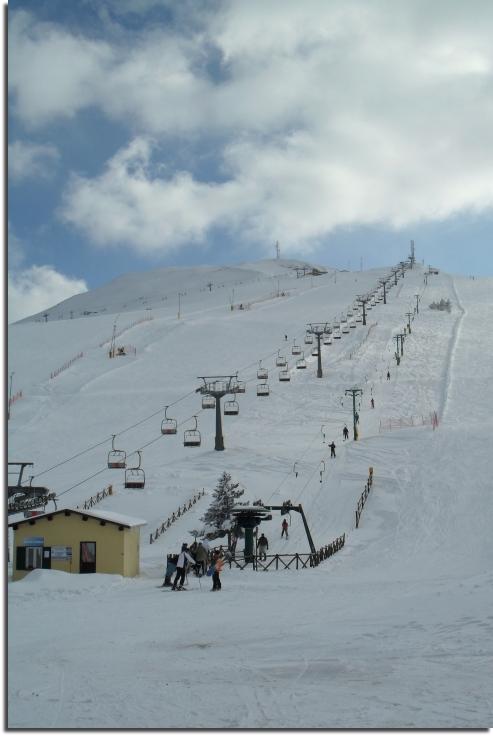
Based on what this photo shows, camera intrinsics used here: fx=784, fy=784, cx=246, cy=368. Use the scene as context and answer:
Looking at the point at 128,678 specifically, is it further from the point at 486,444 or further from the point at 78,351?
the point at 78,351

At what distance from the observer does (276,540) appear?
22.1m

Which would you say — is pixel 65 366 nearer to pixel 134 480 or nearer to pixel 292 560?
pixel 134 480

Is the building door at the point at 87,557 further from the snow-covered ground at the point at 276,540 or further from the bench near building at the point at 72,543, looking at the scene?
the snow-covered ground at the point at 276,540

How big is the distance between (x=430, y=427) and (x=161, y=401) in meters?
17.1

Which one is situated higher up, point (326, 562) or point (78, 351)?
point (78, 351)

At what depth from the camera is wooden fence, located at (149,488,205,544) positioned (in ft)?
74.9

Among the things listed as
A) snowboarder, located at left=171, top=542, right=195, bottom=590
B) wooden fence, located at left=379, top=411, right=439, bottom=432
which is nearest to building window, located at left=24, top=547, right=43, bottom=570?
snowboarder, located at left=171, top=542, right=195, bottom=590

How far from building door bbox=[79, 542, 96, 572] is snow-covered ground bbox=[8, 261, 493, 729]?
1.10 meters

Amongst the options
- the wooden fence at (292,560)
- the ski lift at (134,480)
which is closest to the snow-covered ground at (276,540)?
the wooden fence at (292,560)

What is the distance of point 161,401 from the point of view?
149ft

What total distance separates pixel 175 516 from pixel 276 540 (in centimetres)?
394

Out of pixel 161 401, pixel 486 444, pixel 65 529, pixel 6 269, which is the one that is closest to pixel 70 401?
pixel 161 401

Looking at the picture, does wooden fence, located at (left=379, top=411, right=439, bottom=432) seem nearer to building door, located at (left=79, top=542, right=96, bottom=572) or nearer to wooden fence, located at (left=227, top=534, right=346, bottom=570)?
wooden fence, located at (left=227, top=534, right=346, bottom=570)

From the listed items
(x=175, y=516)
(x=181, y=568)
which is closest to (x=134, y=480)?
(x=175, y=516)
